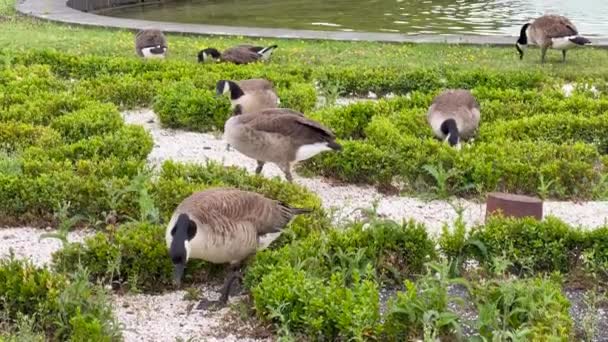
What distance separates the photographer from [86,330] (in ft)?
16.2

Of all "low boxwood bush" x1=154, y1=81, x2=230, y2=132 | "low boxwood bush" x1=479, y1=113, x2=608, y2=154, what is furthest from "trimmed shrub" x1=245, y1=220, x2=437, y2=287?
"low boxwood bush" x1=154, y1=81, x2=230, y2=132

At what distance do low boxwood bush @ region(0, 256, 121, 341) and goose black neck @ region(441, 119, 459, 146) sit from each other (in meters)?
4.37

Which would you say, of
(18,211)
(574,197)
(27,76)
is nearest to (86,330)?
(18,211)

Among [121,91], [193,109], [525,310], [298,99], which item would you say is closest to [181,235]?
[525,310]

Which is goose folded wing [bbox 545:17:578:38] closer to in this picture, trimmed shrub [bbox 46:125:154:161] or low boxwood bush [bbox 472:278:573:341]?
trimmed shrub [bbox 46:125:154:161]

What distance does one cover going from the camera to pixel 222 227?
5777mm

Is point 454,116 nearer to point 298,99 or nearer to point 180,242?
point 298,99

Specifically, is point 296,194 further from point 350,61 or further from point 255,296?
point 350,61

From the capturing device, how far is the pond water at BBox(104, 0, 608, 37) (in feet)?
66.4

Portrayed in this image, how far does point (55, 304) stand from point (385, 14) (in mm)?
17976

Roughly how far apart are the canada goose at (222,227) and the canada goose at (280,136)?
5.56ft

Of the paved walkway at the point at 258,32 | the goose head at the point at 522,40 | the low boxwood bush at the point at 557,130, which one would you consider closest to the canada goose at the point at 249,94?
the low boxwood bush at the point at 557,130

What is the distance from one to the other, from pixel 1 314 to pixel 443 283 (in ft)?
9.00

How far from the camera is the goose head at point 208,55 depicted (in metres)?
13.5
